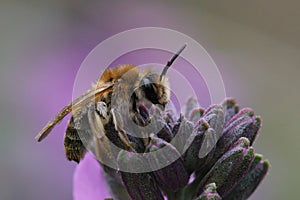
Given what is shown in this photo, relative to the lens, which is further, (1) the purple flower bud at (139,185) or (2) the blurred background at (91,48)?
(2) the blurred background at (91,48)

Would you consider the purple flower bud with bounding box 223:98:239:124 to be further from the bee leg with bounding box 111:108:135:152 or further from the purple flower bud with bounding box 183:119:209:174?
the bee leg with bounding box 111:108:135:152

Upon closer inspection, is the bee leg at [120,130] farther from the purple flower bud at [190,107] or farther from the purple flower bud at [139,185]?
the purple flower bud at [190,107]

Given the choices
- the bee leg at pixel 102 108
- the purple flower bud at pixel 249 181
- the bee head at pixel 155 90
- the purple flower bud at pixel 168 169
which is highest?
the bee head at pixel 155 90

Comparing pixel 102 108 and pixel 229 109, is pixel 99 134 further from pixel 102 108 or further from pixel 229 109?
pixel 229 109

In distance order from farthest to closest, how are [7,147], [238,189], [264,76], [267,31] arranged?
[267,31] < [264,76] < [7,147] < [238,189]

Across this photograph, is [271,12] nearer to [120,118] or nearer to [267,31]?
[267,31]

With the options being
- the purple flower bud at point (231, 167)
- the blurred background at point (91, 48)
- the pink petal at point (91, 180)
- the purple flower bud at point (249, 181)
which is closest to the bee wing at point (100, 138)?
the pink petal at point (91, 180)

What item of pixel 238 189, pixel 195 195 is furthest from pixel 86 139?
pixel 238 189

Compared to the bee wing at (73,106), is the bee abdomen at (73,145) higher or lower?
lower
